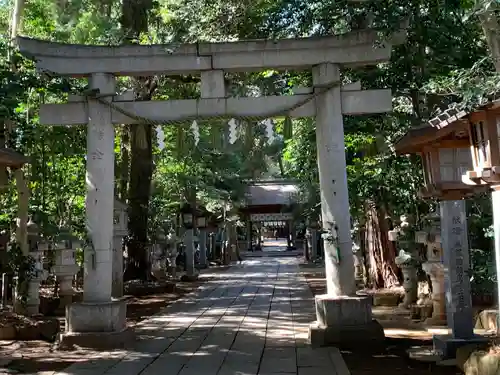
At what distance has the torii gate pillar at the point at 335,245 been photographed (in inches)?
281

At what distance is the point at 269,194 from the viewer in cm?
3412

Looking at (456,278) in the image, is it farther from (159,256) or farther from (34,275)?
(159,256)

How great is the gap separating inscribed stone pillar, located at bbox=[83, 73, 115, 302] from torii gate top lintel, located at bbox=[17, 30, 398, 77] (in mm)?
293

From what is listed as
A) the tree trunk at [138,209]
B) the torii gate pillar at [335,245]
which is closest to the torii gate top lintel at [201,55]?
the torii gate pillar at [335,245]

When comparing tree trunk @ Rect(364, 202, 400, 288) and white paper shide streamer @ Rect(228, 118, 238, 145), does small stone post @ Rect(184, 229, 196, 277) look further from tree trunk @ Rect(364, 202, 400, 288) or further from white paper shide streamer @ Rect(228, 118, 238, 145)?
white paper shide streamer @ Rect(228, 118, 238, 145)

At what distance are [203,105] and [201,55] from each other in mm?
718

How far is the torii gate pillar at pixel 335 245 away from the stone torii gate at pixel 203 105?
1cm

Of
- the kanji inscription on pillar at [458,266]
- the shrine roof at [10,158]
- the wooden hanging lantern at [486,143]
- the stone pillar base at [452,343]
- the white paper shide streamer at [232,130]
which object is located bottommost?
the stone pillar base at [452,343]

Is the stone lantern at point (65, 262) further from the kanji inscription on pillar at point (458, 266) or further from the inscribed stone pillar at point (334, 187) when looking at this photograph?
the kanji inscription on pillar at point (458, 266)

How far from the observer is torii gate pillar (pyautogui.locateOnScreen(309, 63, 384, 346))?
7.13m

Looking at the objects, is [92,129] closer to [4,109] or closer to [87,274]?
[4,109]

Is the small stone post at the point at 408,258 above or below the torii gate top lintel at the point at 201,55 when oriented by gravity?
below

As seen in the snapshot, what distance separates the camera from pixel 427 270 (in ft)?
29.7

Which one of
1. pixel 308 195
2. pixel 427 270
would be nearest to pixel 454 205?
pixel 427 270
